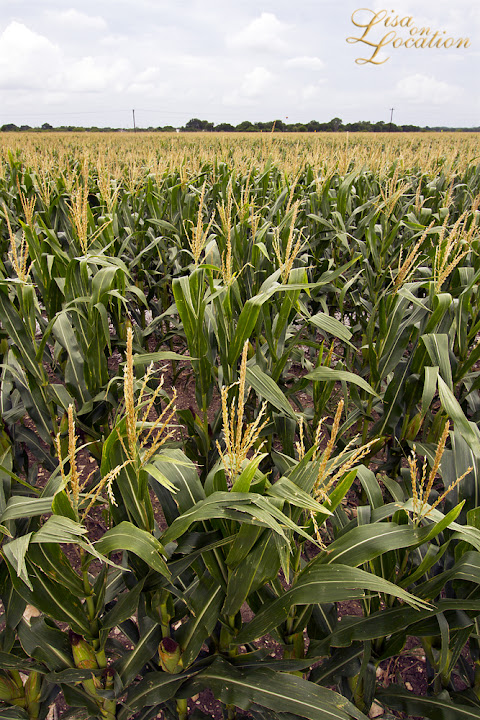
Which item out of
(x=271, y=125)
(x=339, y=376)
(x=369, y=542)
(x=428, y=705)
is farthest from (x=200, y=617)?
(x=271, y=125)

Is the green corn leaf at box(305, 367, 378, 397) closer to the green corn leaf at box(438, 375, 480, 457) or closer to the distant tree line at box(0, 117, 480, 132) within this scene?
the green corn leaf at box(438, 375, 480, 457)

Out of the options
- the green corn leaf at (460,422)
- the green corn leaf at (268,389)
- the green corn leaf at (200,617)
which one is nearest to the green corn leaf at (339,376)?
the green corn leaf at (268,389)

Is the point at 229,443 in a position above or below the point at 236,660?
above

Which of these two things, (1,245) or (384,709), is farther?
(1,245)

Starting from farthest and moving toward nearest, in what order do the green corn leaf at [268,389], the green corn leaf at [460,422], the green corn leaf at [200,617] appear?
the green corn leaf at [268,389]
the green corn leaf at [460,422]
the green corn leaf at [200,617]

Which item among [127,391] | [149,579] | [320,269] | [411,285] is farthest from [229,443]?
[320,269]

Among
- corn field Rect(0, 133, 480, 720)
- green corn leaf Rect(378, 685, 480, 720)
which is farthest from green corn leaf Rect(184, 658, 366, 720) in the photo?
green corn leaf Rect(378, 685, 480, 720)

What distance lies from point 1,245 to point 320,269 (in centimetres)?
300

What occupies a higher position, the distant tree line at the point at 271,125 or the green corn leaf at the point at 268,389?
the distant tree line at the point at 271,125

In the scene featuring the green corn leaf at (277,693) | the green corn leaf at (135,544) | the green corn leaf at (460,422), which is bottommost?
the green corn leaf at (277,693)

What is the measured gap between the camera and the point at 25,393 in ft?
6.25

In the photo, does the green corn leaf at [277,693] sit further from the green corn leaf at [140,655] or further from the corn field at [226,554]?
the green corn leaf at [140,655]

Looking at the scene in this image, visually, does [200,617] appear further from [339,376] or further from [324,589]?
[339,376]

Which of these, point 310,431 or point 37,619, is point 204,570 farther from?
point 310,431
